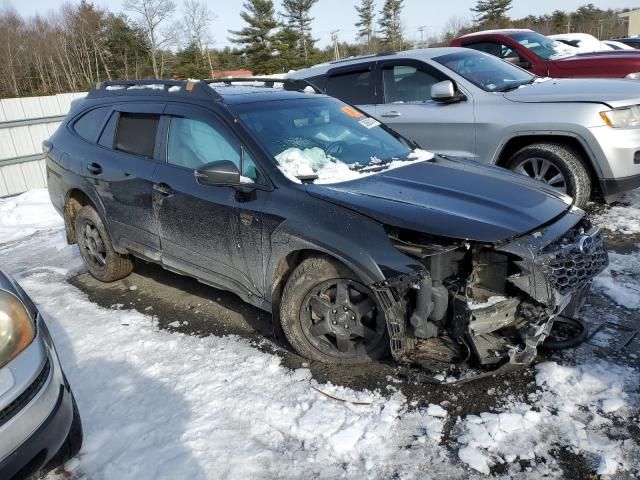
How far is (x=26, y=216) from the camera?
8.09 meters

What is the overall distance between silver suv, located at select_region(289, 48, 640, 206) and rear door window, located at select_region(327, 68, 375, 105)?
1cm

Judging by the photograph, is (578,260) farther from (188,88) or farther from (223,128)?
(188,88)

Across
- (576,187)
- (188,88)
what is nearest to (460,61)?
(576,187)

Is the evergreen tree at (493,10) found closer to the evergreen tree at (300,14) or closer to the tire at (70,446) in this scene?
the evergreen tree at (300,14)

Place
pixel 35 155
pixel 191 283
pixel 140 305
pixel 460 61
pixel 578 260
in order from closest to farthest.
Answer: pixel 578 260
pixel 140 305
pixel 191 283
pixel 460 61
pixel 35 155

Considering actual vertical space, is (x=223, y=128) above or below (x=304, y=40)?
below

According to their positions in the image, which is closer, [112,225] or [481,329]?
[481,329]

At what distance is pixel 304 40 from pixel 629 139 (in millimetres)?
46870

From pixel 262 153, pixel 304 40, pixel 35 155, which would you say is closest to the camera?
pixel 262 153

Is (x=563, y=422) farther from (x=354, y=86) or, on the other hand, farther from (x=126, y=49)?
(x=126, y=49)

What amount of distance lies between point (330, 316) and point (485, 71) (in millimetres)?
4278

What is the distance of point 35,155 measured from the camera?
1034 centimetres

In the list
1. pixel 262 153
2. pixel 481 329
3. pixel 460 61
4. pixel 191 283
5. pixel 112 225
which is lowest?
pixel 191 283

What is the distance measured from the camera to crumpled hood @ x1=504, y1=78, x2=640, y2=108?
16.4 ft
